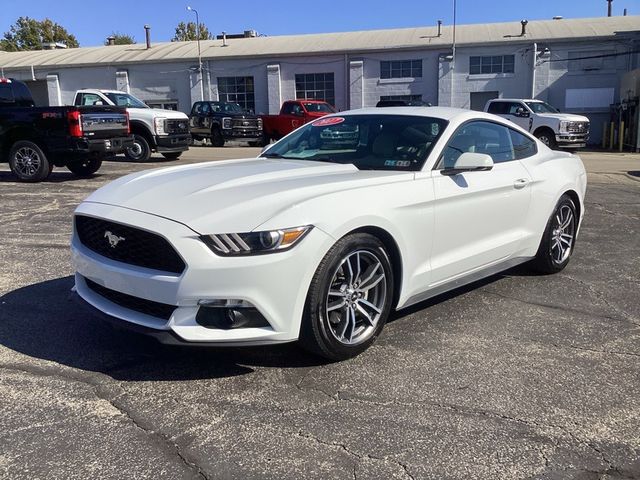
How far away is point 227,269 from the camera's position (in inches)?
124

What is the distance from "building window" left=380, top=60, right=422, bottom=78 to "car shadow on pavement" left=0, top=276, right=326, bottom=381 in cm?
2988

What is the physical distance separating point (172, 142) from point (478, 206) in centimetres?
1350

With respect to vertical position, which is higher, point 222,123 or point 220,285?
point 222,123

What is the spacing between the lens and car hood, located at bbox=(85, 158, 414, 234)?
3281 mm

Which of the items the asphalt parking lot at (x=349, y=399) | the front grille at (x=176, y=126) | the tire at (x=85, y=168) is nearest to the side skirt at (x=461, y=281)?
the asphalt parking lot at (x=349, y=399)

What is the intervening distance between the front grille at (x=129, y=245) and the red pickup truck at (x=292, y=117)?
70.7 ft

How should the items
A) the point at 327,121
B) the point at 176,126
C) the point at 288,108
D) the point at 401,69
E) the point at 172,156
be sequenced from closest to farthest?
the point at 327,121 → the point at 176,126 → the point at 172,156 → the point at 288,108 → the point at 401,69

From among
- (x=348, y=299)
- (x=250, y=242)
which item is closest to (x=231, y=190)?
(x=250, y=242)

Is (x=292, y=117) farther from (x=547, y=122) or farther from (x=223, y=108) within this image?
(x=547, y=122)

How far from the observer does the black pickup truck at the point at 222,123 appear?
82.6ft

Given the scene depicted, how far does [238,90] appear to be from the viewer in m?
34.7

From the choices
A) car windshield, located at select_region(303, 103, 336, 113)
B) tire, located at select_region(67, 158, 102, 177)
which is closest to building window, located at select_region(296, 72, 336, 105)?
car windshield, located at select_region(303, 103, 336, 113)

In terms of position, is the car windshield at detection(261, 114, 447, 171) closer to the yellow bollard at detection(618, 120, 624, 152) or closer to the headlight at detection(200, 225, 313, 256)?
the headlight at detection(200, 225, 313, 256)

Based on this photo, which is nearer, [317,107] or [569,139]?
[569,139]
